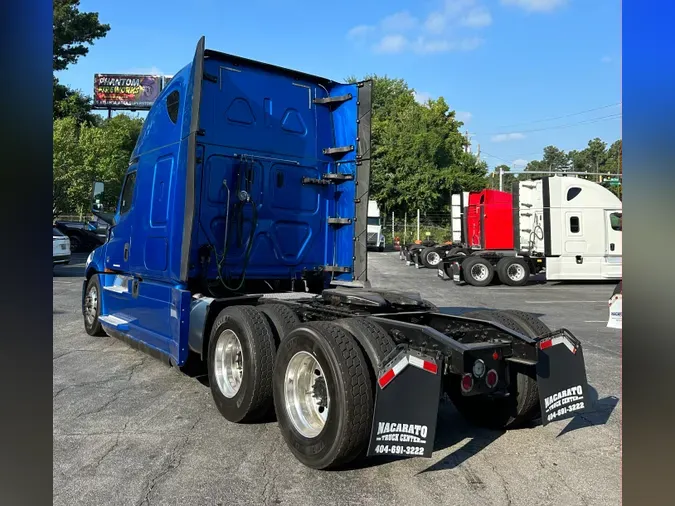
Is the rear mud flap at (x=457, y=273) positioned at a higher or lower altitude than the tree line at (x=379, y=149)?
lower

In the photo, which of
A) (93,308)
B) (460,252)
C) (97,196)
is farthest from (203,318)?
(460,252)

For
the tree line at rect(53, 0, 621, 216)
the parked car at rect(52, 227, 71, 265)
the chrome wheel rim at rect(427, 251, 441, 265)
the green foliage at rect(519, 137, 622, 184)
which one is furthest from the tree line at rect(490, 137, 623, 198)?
the parked car at rect(52, 227, 71, 265)

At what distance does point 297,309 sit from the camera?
198 inches

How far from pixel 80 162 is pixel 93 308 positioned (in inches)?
1092

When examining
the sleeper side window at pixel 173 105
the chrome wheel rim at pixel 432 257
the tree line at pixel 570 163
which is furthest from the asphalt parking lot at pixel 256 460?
the tree line at pixel 570 163

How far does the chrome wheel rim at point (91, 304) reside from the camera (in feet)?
26.7

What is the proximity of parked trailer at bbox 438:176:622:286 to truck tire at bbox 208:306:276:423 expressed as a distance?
14.3 metres

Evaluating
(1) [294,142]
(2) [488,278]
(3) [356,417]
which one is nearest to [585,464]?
(3) [356,417]

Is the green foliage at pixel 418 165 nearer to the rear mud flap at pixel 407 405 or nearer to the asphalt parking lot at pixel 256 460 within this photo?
the asphalt parking lot at pixel 256 460

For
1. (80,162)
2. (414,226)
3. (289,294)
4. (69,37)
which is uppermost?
(69,37)

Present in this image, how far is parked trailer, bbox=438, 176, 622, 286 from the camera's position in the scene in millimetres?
17641

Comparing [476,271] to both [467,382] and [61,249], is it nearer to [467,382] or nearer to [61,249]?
[61,249]

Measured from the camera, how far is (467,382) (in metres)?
3.63

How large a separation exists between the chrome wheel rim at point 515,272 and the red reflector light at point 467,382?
1534cm
